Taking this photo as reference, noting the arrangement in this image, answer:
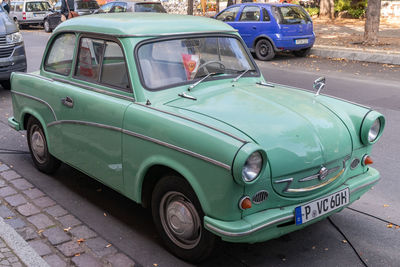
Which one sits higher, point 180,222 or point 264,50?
point 264,50

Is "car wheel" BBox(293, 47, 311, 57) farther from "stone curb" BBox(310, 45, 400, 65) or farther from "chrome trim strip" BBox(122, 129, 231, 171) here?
"chrome trim strip" BBox(122, 129, 231, 171)

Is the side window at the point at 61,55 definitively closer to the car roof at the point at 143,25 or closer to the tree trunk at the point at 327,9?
the car roof at the point at 143,25

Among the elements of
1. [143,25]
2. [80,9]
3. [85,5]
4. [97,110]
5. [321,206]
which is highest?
[85,5]

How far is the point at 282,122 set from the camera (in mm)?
3652

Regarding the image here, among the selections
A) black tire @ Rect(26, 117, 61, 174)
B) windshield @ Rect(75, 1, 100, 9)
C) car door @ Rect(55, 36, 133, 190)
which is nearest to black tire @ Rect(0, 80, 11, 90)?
black tire @ Rect(26, 117, 61, 174)

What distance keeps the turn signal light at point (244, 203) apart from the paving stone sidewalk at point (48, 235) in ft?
3.47

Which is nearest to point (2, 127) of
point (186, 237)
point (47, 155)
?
point (47, 155)

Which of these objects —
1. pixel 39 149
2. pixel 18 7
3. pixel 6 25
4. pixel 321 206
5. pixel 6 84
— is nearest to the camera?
pixel 321 206

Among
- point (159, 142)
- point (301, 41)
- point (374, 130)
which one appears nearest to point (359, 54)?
point (301, 41)

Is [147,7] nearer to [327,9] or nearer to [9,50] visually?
[9,50]

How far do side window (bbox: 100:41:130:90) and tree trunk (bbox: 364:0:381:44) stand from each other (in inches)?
518

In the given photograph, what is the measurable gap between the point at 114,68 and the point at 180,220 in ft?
5.01

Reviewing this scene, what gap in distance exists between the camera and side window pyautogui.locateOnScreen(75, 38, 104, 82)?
457cm

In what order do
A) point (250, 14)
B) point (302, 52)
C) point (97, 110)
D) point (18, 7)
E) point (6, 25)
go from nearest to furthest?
point (97, 110) → point (6, 25) → point (250, 14) → point (302, 52) → point (18, 7)
